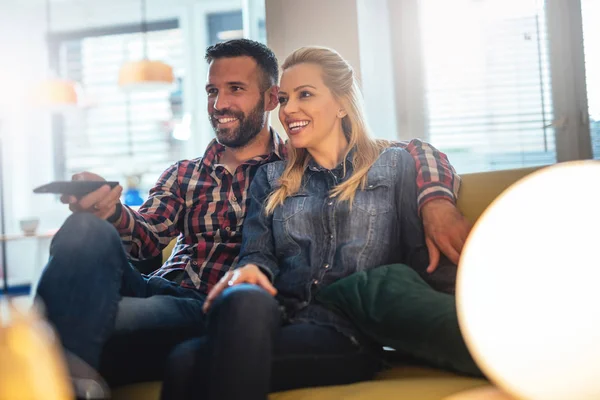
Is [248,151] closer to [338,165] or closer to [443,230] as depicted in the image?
[338,165]

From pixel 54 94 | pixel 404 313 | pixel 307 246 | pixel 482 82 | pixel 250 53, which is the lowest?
pixel 404 313

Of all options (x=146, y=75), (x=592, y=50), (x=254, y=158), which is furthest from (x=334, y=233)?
(x=146, y=75)

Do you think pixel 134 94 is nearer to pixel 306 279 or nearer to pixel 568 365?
pixel 306 279

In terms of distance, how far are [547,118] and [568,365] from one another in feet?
7.25

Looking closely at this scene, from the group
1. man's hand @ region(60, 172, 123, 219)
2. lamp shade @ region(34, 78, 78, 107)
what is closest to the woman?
man's hand @ region(60, 172, 123, 219)

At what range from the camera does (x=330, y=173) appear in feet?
5.33

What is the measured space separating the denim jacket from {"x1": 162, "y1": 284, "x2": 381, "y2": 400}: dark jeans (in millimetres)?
171

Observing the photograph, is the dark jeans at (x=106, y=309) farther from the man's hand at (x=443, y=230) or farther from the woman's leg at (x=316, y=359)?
the man's hand at (x=443, y=230)

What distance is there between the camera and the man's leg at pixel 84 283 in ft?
3.85

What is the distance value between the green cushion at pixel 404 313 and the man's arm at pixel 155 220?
0.60 meters

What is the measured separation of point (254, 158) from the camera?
6.09 feet

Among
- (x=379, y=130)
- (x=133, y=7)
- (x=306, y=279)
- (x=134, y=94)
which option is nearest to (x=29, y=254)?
(x=134, y=94)

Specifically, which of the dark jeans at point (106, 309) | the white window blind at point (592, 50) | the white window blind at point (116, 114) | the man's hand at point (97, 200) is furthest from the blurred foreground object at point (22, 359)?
the white window blind at point (116, 114)

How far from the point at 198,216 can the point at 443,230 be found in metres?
0.70
